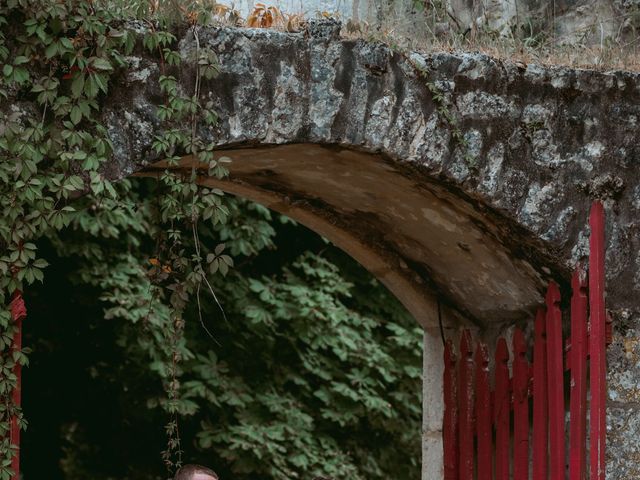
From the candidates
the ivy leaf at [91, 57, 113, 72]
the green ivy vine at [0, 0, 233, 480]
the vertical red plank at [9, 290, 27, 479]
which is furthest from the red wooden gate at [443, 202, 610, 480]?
the vertical red plank at [9, 290, 27, 479]

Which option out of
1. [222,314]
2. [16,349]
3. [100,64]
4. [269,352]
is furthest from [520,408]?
[269,352]

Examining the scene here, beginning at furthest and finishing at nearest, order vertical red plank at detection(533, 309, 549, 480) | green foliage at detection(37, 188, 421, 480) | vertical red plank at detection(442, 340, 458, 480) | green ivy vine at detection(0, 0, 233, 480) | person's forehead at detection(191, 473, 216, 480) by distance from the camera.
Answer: green foliage at detection(37, 188, 421, 480)
vertical red plank at detection(442, 340, 458, 480)
vertical red plank at detection(533, 309, 549, 480)
person's forehead at detection(191, 473, 216, 480)
green ivy vine at detection(0, 0, 233, 480)

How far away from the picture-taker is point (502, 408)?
4289 mm

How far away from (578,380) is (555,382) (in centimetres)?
12

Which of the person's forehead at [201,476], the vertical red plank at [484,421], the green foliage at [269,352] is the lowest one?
the person's forehead at [201,476]

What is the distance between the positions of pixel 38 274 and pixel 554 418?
5.80 feet

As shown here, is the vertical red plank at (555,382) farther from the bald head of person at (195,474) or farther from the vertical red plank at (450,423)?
the bald head of person at (195,474)

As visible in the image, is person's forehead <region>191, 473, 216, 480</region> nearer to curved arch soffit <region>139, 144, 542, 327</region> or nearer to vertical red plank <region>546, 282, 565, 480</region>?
curved arch soffit <region>139, 144, 542, 327</region>

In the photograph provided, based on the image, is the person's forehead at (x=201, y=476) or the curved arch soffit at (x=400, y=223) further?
the curved arch soffit at (x=400, y=223)

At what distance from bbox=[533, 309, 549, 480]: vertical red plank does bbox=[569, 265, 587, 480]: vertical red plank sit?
0.55 ft

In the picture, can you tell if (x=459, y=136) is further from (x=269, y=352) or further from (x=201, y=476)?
(x=269, y=352)

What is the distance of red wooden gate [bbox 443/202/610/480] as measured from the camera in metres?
3.63

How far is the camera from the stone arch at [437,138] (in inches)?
139

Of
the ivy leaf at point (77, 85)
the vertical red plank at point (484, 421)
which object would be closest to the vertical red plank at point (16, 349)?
the ivy leaf at point (77, 85)
